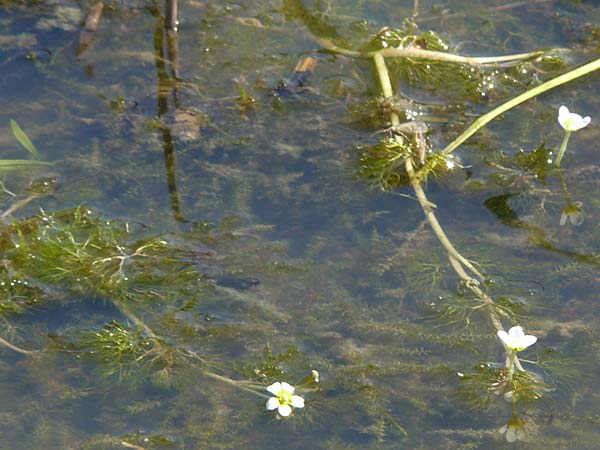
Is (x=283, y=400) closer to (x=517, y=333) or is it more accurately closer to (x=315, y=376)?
(x=315, y=376)

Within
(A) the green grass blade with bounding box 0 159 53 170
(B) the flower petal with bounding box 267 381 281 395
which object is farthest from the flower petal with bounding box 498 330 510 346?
(A) the green grass blade with bounding box 0 159 53 170

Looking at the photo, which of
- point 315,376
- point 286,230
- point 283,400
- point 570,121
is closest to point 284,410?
point 283,400

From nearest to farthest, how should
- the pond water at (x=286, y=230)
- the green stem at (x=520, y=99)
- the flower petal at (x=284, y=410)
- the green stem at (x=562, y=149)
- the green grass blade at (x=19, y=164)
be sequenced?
the flower petal at (x=284, y=410)
the pond water at (x=286, y=230)
the green stem at (x=562, y=149)
the green grass blade at (x=19, y=164)
the green stem at (x=520, y=99)

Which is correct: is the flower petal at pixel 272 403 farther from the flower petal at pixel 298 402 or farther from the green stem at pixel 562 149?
the green stem at pixel 562 149

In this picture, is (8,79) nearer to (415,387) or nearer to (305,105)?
(305,105)

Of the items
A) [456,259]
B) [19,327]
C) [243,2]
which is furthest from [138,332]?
[243,2]

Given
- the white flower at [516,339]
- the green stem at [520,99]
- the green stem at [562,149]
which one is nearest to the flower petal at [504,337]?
the white flower at [516,339]

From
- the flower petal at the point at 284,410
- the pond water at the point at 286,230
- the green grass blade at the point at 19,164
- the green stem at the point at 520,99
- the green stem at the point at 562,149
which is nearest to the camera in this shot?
the flower petal at the point at 284,410
